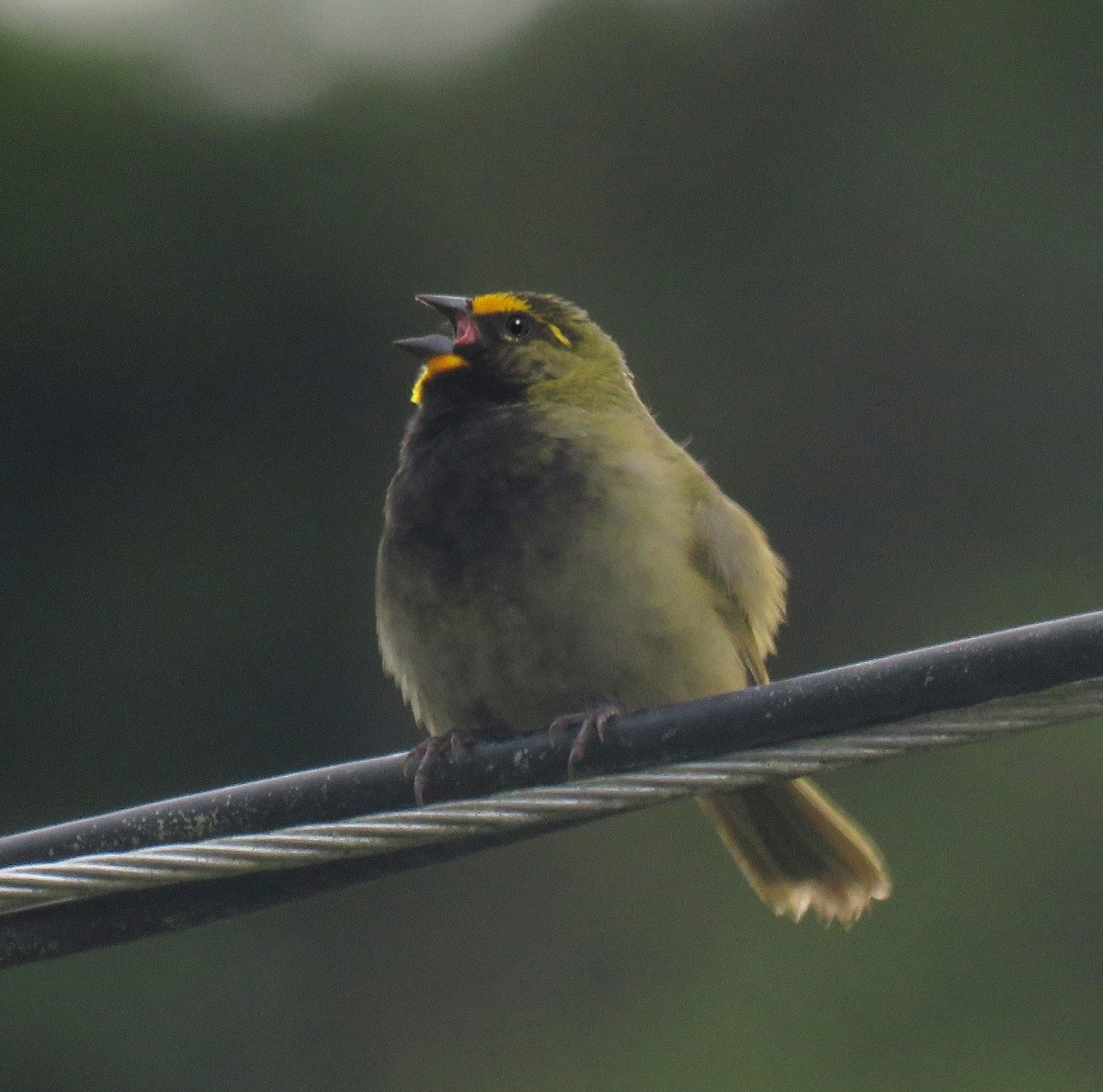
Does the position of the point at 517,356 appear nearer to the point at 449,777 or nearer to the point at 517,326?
the point at 517,326

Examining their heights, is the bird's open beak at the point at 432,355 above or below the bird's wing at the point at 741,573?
above

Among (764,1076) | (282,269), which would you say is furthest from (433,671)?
(282,269)

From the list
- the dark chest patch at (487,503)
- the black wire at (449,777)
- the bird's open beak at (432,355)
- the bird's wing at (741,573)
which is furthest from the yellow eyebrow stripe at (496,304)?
the black wire at (449,777)

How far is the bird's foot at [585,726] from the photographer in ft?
12.7

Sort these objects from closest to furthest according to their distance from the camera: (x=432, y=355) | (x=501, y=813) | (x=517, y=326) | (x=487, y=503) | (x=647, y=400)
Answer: (x=501, y=813), (x=487, y=503), (x=432, y=355), (x=517, y=326), (x=647, y=400)

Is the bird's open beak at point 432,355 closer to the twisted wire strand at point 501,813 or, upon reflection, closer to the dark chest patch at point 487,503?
the dark chest patch at point 487,503

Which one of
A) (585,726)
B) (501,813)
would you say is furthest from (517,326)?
(501,813)

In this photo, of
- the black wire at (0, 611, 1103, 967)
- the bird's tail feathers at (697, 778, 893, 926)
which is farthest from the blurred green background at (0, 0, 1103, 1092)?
the black wire at (0, 611, 1103, 967)

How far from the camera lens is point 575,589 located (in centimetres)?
512

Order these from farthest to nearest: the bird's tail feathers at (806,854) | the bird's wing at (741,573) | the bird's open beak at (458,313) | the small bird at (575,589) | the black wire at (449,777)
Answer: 1. the bird's open beak at (458,313)
2. the bird's tail feathers at (806,854)
3. the bird's wing at (741,573)
4. the small bird at (575,589)
5. the black wire at (449,777)

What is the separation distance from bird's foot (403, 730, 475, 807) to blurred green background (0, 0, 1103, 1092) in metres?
6.69

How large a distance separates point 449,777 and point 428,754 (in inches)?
17.7

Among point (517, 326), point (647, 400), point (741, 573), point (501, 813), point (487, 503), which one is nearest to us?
point (501, 813)

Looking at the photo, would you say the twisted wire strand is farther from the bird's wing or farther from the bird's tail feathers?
the bird's tail feathers
